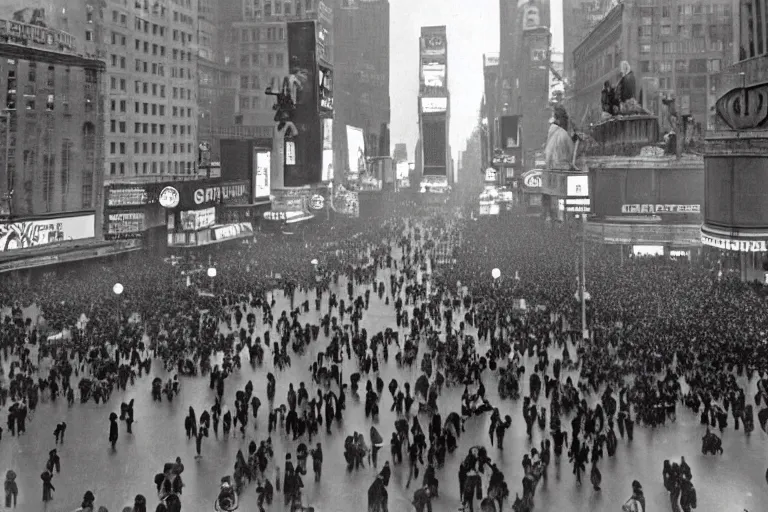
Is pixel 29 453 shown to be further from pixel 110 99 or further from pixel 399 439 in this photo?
pixel 110 99

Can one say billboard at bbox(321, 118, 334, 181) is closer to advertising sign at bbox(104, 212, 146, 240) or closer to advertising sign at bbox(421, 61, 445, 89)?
advertising sign at bbox(104, 212, 146, 240)

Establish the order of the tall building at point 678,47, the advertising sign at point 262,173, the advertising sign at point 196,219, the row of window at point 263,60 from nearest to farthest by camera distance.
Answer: the advertising sign at point 196,219 → the advertising sign at point 262,173 → the tall building at point 678,47 → the row of window at point 263,60

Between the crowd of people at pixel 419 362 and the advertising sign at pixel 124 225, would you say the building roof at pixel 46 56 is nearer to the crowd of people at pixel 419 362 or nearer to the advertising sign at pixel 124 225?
the advertising sign at pixel 124 225

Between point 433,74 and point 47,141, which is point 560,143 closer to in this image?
point 47,141

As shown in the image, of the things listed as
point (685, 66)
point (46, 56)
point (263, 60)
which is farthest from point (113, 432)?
point (263, 60)

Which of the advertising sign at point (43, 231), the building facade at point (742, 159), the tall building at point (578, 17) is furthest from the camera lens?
the tall building at point (578, 17)

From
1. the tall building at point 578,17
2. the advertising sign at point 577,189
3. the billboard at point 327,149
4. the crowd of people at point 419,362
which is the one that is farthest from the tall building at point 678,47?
the tall building at point 578,17
